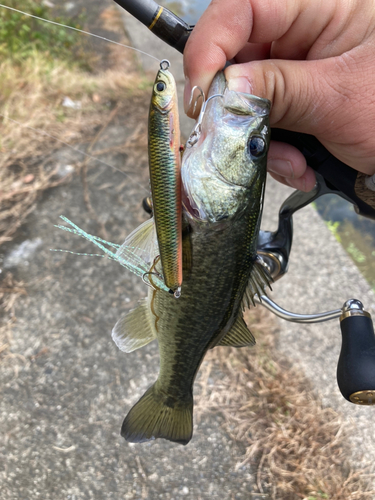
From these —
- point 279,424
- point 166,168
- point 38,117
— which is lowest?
point 38,117

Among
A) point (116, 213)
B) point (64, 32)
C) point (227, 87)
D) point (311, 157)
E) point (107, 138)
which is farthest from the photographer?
point (64, 32)

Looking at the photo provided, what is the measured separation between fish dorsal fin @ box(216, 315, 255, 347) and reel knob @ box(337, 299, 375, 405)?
37cm

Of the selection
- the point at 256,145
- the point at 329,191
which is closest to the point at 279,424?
the point at 329,191

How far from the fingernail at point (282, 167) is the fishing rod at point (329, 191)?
9 centimetres

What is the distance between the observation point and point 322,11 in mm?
1385

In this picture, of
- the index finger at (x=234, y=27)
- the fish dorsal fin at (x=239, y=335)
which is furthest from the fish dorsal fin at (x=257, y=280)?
the index finger at (x=234, y=27)

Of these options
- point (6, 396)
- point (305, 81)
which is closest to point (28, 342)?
point (6, 396)

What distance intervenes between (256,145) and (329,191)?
0.69m

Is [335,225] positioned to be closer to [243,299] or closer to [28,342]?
[243,299]

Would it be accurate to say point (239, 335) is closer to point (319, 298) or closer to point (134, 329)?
point (134, 329)

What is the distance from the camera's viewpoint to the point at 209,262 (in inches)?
53.6

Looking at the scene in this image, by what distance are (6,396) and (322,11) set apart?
2.60 meters

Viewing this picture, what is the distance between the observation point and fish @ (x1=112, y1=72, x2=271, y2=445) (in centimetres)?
126

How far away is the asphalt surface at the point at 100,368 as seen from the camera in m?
2.14
